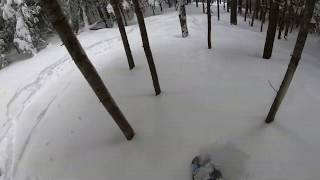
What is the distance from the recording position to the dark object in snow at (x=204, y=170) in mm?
7637

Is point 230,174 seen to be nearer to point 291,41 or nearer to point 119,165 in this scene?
point 119,165

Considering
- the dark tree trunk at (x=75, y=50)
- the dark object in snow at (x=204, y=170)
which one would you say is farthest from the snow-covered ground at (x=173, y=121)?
the dark tree trunk at (x=75, y=50)

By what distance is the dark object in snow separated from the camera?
764 cm

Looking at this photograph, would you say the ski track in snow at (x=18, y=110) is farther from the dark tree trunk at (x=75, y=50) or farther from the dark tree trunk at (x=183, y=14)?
the dark tree trunk at (x=183, y=14)

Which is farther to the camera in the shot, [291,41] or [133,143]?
[291,41]

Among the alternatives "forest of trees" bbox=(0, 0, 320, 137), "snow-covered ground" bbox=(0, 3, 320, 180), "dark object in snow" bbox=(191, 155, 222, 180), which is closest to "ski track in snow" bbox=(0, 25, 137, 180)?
"snow-covered ground" bbox=(0, 3, 320, 180)

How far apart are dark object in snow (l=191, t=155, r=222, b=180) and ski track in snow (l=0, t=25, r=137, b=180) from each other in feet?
20.9

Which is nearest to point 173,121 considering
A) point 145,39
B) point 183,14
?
point 145,39

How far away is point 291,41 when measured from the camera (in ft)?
70.1

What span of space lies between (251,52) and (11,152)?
11.6 meters

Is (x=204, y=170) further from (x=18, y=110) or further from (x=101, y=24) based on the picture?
(x=101, y=24)

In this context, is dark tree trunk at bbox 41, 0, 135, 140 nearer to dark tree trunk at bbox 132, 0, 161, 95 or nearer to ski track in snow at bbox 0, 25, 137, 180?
dark tree trunk at bbox 132, 0, 161, 95

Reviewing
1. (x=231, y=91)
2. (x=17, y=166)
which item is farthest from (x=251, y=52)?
(x=17, y=166)

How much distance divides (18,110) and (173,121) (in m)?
8.53
